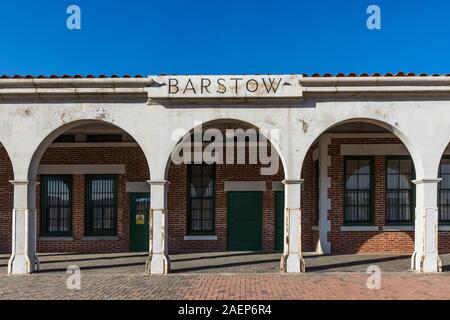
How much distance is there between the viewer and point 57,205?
14555 millimetres

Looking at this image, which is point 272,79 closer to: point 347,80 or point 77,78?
point 347,80

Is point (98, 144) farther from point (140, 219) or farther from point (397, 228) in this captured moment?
point (397, 228)

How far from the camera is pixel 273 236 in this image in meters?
14.4

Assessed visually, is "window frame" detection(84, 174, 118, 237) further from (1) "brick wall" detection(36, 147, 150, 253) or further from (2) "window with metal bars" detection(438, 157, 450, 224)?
(2) "window with metal bars" detection(438, 157, 450, 224)

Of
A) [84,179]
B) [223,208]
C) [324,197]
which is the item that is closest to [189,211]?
[223,208]

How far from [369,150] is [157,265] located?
7.57 metres

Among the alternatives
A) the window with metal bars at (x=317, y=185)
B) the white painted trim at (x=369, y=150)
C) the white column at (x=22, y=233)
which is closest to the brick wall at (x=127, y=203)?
the window with metal bars at (x=317, y=185)

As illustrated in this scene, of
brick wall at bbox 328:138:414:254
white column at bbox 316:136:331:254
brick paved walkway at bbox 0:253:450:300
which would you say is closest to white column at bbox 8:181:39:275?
brick paved walkway at bbox 0:253:450:300

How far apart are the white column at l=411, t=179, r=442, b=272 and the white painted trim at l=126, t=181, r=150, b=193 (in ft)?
27.0

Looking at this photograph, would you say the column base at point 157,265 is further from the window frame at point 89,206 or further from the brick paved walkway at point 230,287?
the window frame at point 89,206

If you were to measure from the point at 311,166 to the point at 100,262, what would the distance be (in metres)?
7.21

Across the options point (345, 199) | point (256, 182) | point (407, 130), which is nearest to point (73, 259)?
point (256, 182)

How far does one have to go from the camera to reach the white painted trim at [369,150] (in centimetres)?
1376

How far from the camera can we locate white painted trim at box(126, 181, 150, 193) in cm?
1444
